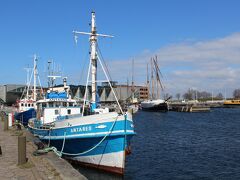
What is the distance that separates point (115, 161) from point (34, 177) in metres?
7.05

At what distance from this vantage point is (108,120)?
62.5 feet

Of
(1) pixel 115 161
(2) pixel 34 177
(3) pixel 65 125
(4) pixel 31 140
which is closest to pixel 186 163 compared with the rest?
(1) pixel 115 161

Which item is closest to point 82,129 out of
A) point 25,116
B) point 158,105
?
point 25,116

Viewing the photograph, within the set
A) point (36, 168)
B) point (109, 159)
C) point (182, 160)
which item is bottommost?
point (182, 160)

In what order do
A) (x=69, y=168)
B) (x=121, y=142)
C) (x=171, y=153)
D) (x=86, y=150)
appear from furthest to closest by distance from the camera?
(x=171, y=153) → (x=86, y=150) → (x=121, y=142) → (x=69, y=168)

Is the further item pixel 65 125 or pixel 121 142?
pixel 65 125

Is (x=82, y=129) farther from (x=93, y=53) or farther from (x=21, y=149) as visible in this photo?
(x=21, y=149)

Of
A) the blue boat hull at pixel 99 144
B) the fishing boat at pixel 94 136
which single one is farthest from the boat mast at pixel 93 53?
the blue boat hull at pixel 99 144

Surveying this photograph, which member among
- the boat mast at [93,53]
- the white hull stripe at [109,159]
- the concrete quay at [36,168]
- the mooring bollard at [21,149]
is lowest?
the white hull stripe at [109,159]

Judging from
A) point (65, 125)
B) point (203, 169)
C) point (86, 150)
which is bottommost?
point (203, 169)

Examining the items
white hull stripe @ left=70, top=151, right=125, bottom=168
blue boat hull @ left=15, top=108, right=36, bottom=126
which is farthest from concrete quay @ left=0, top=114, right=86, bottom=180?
blue boat hull @ left=15, top=108, right=36, bottom=126

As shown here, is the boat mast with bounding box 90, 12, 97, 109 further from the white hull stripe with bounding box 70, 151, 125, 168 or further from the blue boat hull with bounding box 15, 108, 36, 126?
the blue boat hull with bounding box 15, 108, 36, 126

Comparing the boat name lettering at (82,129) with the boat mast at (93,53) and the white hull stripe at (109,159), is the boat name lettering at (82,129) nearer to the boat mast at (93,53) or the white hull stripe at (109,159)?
the white hull stripe at (109,159)

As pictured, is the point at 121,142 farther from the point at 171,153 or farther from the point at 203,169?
the point at 171,153
